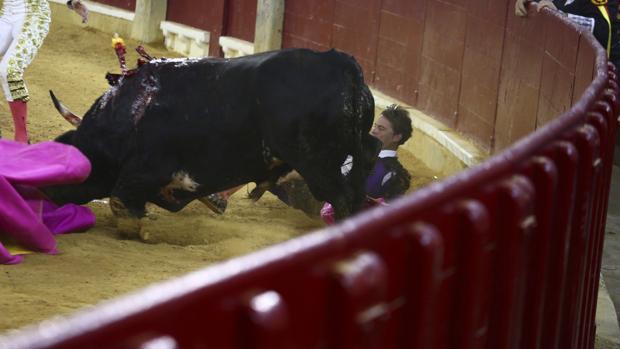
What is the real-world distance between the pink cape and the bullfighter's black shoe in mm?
555

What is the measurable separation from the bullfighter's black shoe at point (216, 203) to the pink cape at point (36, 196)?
0.55 meters

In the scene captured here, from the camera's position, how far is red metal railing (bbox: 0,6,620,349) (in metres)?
1.10

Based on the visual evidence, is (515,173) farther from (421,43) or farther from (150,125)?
(421,43)

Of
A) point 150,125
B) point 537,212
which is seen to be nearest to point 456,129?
point 150,125

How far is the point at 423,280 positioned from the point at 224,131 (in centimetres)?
332

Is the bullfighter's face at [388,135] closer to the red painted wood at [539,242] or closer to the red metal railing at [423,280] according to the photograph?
the red metal railing at [423,280]

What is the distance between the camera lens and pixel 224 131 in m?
4.79

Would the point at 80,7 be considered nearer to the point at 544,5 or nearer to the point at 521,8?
the point at 521,8

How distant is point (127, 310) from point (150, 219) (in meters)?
4.24

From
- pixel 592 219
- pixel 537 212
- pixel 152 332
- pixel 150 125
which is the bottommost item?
pixel 150 125

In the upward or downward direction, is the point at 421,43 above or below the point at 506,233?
below

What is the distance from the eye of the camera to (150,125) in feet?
16.2

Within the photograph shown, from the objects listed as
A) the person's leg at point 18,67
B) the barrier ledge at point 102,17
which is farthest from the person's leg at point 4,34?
the barrier ledge at point 102,17

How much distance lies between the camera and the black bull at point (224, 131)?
4.60m
